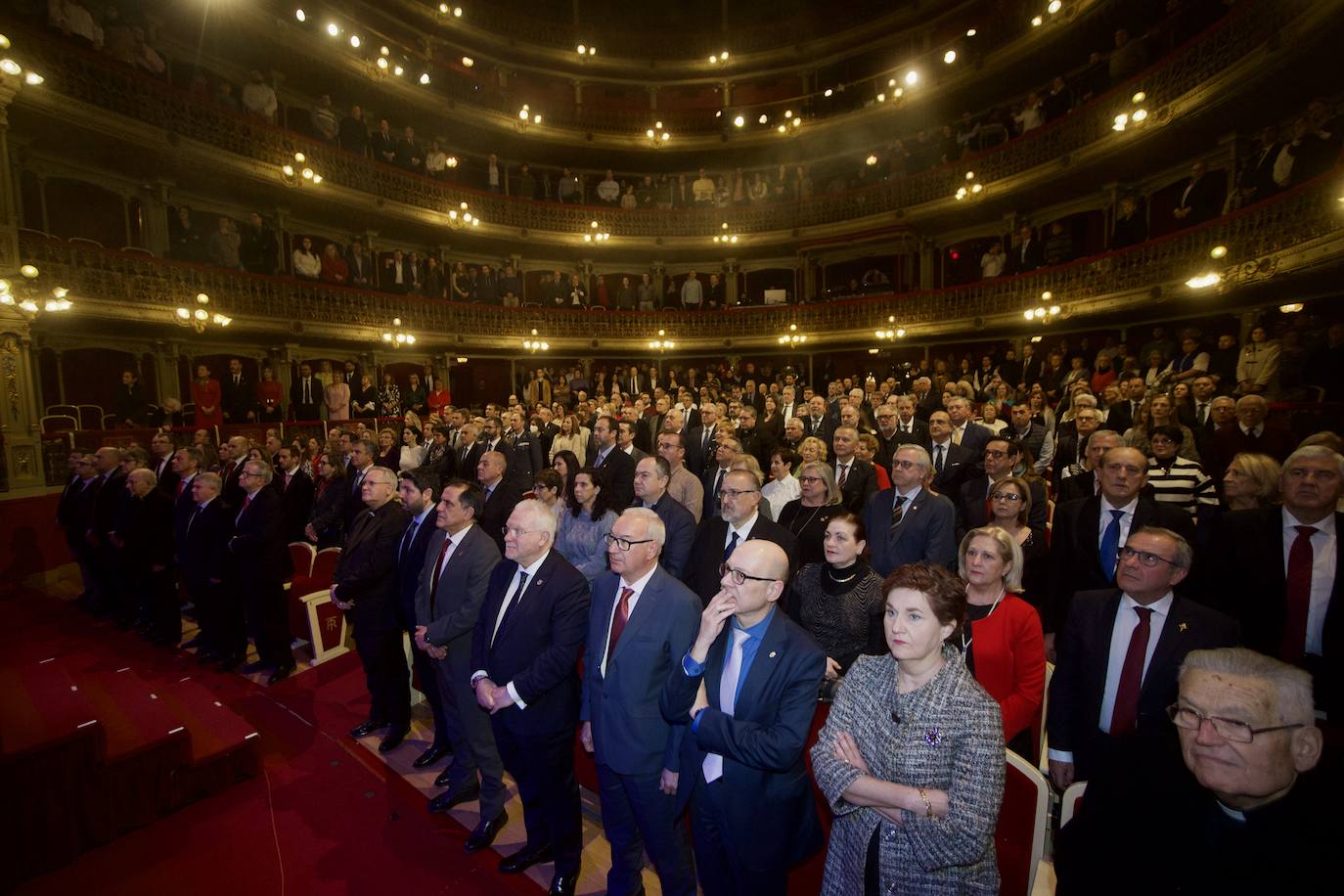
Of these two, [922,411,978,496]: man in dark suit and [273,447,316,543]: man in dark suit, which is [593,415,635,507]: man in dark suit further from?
[273,447,316,543]: man in dark suit

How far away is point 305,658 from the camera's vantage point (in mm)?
5398

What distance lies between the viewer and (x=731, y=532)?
350 centimetres

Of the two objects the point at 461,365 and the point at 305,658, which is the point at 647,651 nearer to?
the point at 305,658

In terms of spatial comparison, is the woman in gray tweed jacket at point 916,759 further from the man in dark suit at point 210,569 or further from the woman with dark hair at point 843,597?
the man in dark suit at point 210,569

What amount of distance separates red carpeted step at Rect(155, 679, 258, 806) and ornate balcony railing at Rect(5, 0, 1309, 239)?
11583mm

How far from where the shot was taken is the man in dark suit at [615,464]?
614 cm

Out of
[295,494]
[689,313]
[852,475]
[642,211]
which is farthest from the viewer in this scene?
[642,211]

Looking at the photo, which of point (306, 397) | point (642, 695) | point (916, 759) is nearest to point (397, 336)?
point (306, 397)

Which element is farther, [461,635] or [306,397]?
[306,397]

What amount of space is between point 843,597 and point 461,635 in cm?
212

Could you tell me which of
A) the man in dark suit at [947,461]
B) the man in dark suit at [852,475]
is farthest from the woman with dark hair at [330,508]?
the man in dark suit at [947,461]

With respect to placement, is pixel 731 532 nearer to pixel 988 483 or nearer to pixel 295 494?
pixel 988 483

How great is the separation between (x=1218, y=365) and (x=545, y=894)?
34.4ft

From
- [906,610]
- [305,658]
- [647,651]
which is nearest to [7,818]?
[305,658]
